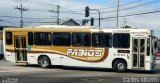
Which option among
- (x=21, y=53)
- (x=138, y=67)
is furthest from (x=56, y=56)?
(x=138, y=67)

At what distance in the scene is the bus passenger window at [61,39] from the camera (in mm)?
28391

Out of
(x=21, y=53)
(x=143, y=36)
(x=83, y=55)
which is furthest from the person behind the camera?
(x=21, y=53)

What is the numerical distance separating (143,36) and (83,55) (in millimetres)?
4178

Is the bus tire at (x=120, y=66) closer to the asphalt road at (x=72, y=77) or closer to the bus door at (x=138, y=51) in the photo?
the bus door at (x=138, y=51)

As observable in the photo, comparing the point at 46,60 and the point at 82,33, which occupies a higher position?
the point at 82,33

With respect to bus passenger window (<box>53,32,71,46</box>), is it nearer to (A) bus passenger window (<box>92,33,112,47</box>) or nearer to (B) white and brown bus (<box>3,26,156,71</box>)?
(B) white and brown bus (<box>3,26,156,71</box>)

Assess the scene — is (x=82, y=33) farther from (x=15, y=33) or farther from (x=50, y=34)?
(x=15, y=33)

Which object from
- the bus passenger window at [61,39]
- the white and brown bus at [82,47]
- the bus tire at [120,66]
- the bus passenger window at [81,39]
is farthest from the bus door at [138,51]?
the bus passenger window at [61,39]

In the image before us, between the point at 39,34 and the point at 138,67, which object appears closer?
the point at 138,67

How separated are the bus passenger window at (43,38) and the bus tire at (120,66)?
483 centimetres

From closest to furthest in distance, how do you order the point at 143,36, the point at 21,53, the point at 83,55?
the point at 143,36
the point at 83,55
the point at 21,53

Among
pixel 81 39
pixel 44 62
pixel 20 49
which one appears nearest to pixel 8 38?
pixel 20 49

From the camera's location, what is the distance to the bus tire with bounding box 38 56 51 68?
29.1 m

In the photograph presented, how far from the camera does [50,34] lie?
28.9 m
